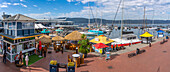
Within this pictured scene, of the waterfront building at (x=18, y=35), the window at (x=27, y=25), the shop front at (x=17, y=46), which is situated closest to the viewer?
the shop front at (x=17, y=46)

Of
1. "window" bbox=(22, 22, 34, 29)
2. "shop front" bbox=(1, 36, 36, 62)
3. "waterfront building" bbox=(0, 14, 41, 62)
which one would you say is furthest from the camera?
"window" bbox=(22, 22, 34, 29)

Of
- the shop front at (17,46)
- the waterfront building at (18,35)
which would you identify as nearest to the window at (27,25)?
the waterfront building at (18,35)

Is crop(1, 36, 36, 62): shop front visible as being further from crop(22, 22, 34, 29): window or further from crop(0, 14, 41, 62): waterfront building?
crop(22, 22, 34, 29): window

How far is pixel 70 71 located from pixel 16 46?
8858 mm

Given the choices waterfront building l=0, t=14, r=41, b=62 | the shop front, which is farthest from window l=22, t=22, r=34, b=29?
the shop front

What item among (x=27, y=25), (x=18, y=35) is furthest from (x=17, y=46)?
(x=27, y=25)

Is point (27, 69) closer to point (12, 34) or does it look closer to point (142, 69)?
point (12, 34)

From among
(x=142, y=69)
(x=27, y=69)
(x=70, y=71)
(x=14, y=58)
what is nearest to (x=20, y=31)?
(x=14, y=58)

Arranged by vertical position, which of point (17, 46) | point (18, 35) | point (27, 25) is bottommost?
point (17, 46)

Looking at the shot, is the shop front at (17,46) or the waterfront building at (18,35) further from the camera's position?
the waterfront building at (18,35)

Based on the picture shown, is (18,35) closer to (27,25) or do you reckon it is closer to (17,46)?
(17,46)

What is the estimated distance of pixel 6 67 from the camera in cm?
1357

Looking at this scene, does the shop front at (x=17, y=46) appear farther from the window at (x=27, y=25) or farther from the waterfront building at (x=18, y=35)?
the window at (x=27, y=25)

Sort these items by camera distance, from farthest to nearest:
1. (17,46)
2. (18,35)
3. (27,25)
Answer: (27,25), (18,35), (17,46)
